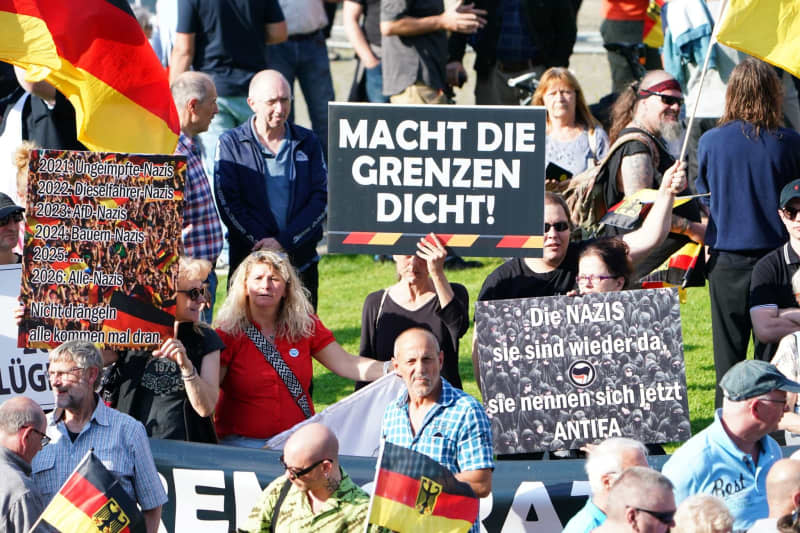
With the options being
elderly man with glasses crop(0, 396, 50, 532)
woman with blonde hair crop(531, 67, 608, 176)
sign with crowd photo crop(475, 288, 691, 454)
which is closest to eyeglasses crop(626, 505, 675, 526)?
sign with crowd photo crop(475, 288, 691, 454)

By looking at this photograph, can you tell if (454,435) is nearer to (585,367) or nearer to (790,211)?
(585,367)

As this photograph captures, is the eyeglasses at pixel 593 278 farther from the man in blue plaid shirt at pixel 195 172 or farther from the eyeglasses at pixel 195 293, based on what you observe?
the man in blue plaid shirt at pixel 195 172

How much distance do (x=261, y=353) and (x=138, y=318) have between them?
78 centimetres

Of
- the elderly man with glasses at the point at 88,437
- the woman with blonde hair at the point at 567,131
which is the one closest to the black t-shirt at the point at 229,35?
the woman with blonde hair at the point at 567,131

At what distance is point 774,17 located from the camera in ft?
27.0

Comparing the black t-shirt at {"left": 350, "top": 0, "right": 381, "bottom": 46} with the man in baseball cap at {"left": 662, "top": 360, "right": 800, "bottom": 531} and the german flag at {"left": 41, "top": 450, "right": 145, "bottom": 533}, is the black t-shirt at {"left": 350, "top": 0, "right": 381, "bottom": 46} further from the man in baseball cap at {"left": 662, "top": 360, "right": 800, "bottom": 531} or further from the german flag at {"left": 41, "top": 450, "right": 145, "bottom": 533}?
the german flag at {"left": 41, "top": 450, "right": 145, "bottom": 533}

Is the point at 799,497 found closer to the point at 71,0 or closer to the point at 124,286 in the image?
the point at 124,286

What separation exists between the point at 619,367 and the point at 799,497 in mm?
1900

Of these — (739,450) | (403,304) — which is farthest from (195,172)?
(739,450)

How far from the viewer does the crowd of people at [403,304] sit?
6391 millimetres

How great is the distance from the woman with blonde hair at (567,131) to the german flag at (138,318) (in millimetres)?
3690

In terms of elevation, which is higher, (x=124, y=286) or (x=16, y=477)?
(x=124, y=286)

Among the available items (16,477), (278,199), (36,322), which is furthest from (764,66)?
(16,477)

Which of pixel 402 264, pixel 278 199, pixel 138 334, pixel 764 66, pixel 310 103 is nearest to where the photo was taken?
pixel 138 334
